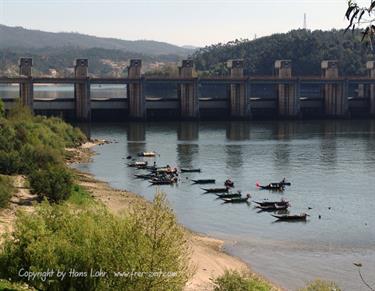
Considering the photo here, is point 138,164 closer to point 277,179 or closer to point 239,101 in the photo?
point 277,179

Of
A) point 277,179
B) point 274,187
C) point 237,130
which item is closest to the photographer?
point 274,187

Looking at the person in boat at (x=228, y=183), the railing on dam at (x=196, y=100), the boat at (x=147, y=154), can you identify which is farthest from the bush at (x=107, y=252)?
the railing on dam at (x=196, y=100)

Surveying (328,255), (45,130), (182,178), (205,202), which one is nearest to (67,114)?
(45,130)

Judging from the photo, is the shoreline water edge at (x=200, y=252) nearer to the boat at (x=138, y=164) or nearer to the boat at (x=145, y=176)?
the boat at (x=145, y=176)

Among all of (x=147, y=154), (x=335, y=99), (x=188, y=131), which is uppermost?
(x=335, y=99)

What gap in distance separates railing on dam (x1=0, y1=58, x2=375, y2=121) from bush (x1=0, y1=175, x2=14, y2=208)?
77902 mm

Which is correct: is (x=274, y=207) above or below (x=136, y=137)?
below

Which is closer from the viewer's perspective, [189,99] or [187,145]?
[187,145]

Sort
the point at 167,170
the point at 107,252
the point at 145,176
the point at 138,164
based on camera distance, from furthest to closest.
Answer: the point at 138,164 < the point at 167,170 < the point at 145,176 < the point at 107,252

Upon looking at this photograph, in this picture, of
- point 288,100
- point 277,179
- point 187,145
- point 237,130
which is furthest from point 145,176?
point 288,100

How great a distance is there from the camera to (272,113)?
147 metres

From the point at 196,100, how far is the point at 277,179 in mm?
68458

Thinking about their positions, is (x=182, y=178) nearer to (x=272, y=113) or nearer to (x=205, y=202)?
(x=205, y=202)

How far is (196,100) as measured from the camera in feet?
456
